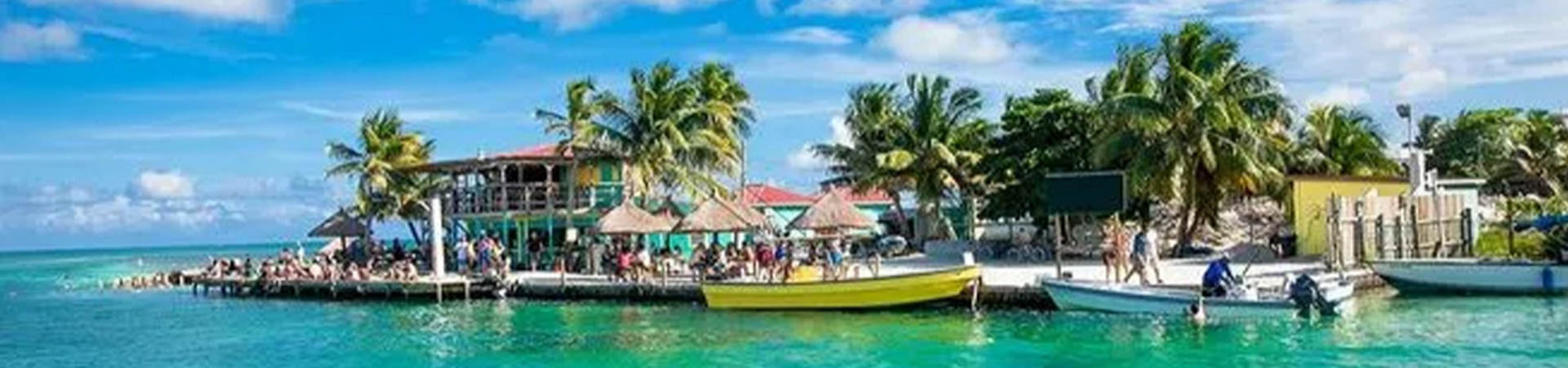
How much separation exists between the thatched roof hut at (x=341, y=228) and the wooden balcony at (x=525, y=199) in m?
5.92

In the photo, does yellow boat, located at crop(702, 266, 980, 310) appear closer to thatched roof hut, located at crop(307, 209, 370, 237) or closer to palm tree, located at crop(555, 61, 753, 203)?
palm tree, located at crop(555, 61, 753, 203)

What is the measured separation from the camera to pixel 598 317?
3281cm

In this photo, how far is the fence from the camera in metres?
33.2

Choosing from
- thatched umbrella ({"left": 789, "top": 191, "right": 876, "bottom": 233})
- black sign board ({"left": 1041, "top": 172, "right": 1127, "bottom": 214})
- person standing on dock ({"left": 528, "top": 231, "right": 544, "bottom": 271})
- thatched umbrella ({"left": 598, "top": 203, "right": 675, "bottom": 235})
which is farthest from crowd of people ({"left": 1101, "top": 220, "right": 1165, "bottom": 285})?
person standing on dock ({"left": 528, "top": 231, "right": 544, "bottom": 271})

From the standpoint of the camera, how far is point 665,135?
4722 cm

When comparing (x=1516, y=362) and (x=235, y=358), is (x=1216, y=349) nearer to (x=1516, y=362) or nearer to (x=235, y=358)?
(x=1516, y=362)

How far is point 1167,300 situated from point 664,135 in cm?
2265

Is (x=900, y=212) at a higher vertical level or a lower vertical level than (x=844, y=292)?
higher

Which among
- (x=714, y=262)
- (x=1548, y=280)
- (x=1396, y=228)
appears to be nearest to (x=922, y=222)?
(x=714, y=262)

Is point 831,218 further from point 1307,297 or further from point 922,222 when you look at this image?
point 922,222

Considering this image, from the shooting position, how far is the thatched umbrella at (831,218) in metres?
36.7

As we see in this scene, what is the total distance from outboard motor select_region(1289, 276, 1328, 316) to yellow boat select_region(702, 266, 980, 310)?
6.44 m

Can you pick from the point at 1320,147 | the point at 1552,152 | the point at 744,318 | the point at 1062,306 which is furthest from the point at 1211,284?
the point at 1552,152

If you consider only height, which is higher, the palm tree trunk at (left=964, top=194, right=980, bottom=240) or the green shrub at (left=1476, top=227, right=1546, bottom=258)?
the palm tree trunk at (left=964, top=194, right=980, bottom=240)
